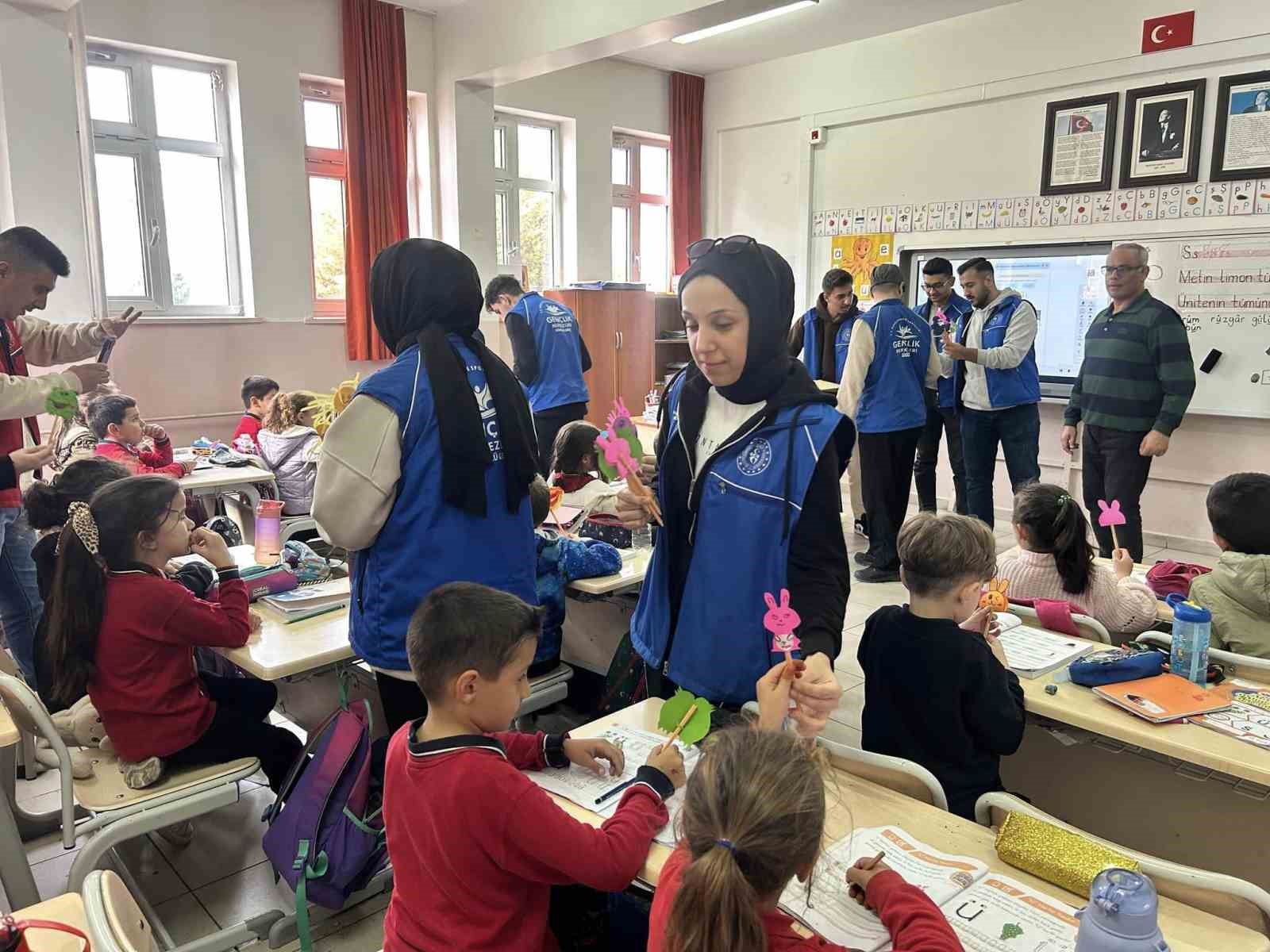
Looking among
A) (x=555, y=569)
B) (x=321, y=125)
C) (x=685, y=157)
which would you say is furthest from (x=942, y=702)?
(x=685, y=157)

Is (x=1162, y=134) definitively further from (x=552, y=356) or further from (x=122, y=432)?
(x=122, y=432)

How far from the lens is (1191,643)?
1938 millimetres

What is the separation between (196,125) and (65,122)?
3.49 feet

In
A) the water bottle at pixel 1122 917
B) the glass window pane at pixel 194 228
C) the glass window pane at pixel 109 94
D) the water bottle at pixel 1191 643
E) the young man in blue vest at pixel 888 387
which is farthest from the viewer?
the glass window pane at pixel 194 228

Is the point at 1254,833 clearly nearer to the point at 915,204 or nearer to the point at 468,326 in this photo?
the point at 468,326

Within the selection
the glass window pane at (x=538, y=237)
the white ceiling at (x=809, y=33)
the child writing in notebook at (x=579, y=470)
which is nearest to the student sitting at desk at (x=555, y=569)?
the child writing in notebook at (x=579, y=470)

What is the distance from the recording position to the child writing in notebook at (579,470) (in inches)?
133

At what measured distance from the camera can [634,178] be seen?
28.1 ft

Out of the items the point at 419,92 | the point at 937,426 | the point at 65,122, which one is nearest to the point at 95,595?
the point at 65,122

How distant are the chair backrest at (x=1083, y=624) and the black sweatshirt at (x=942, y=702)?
700 millimetres

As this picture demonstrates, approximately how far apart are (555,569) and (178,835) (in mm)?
1302

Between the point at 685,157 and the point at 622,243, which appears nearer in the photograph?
the point at 685,157

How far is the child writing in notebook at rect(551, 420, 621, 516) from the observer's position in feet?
11.1

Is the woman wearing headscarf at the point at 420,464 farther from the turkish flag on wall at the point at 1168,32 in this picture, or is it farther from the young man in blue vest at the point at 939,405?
the turkish flag on wall at the point at 1168,32
